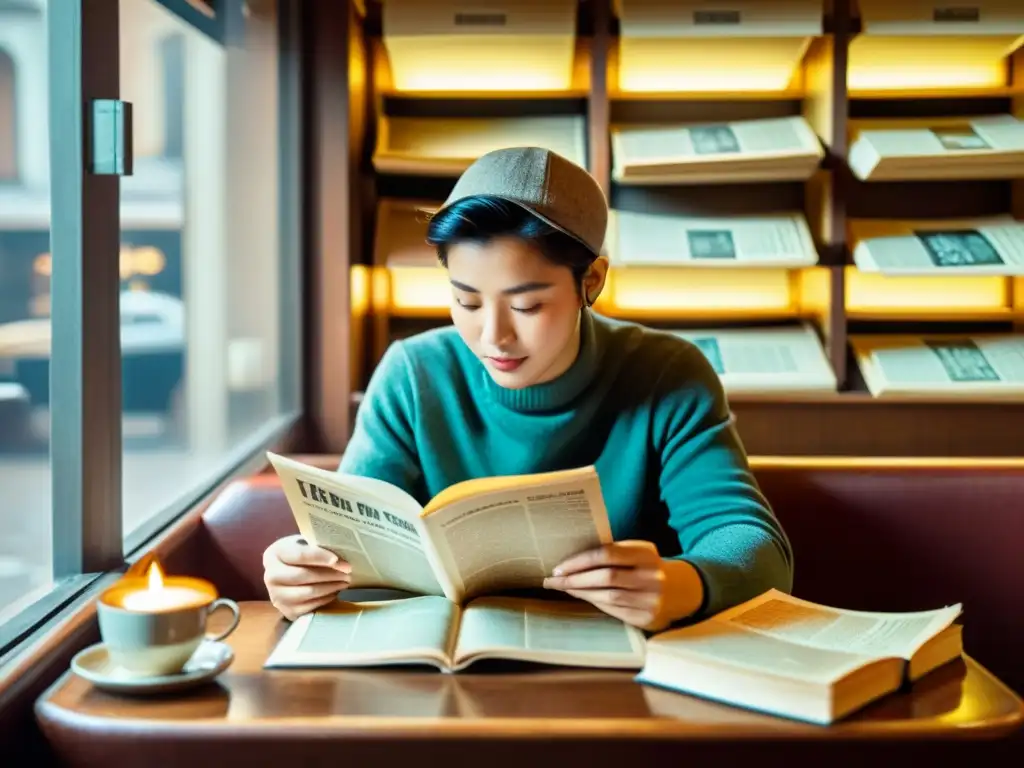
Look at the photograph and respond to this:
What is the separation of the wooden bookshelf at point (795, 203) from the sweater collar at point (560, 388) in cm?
126

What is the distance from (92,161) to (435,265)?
1453mm

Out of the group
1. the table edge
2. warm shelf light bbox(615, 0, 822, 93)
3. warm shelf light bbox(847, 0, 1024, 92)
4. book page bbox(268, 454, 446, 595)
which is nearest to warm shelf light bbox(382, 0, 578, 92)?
warm shelf light bbox(615, 0, 822, 93)

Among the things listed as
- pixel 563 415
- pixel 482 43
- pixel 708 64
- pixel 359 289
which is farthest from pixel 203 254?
pixel 563 415

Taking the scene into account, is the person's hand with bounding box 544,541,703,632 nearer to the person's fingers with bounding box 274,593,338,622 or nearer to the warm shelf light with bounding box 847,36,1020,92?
the person's fingers with bounding box 274,593,338,622

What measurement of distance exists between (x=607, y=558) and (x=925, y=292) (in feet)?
6.85

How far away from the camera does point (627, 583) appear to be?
117 centimetres

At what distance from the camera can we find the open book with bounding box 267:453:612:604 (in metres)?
1.13

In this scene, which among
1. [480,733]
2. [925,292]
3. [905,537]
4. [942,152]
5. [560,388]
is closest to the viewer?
[480,733]

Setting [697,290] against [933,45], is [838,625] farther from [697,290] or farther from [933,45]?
[933,45]

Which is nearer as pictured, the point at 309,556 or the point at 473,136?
the point at 309,556

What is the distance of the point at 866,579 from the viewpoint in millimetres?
1756

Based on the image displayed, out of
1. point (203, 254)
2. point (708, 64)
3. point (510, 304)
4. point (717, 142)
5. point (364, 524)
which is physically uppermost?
point (708, 64)

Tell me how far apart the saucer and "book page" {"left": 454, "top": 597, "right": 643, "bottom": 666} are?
23 centimetres

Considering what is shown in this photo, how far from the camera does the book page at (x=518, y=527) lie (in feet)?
3.66
